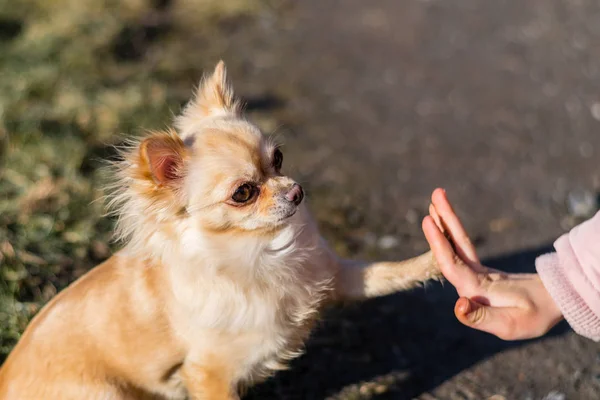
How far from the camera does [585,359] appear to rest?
129 inches

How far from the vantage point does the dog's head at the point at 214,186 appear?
7.67 feet

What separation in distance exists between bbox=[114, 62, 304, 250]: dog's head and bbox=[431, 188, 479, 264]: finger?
1.77ft

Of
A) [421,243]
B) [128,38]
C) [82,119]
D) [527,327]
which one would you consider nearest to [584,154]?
[421,243]

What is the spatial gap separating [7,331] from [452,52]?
4.48 metres

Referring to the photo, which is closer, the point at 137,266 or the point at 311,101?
the point at 137,266

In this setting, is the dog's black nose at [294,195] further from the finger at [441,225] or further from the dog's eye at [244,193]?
the finger at [441,225]

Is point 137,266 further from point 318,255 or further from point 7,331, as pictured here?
point 7,331

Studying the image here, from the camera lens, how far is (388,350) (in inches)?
135

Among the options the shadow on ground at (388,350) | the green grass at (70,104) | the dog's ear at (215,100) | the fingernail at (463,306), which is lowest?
the shadow on ground at (388,350)

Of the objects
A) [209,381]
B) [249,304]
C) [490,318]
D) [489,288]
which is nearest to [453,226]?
[489,288]

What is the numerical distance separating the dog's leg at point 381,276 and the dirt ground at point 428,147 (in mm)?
656

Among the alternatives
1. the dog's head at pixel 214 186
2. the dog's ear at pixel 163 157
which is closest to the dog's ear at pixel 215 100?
the dog's head at pixel 214 186

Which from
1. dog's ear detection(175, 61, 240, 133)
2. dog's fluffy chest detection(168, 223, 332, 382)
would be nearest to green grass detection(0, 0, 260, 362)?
dog's ear detection(175, 61, 240, 133)

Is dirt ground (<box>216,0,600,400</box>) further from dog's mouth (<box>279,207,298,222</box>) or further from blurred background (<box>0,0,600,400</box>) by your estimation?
dog's mouth (<box>279,207,298,222</box>)
